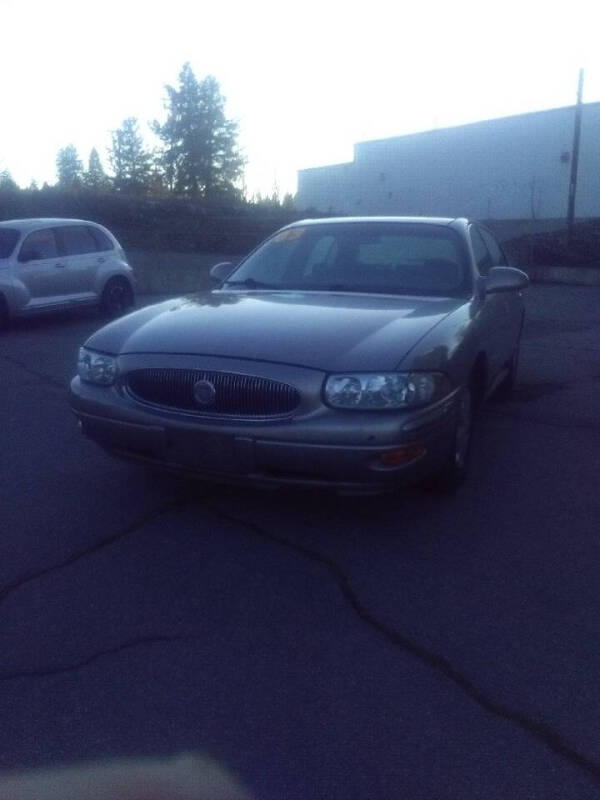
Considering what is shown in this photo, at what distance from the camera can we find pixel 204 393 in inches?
173

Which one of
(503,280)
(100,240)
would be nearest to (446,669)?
(503,280)

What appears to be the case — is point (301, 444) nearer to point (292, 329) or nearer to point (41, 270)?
point (292, 329)

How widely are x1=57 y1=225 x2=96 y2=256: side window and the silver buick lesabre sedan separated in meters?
8.48

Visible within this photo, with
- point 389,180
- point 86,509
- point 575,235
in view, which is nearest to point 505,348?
point 86,509

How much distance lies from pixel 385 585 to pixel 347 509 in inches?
37.1

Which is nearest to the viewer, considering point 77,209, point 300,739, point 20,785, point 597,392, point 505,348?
point 20,785

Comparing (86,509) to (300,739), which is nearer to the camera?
(300,739)

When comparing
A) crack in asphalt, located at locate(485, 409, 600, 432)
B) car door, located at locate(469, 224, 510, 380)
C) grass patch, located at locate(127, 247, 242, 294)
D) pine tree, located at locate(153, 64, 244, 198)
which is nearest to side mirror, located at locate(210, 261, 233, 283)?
car door, located at locate(469, 224, 510, 380)

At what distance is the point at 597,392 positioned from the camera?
8344mm

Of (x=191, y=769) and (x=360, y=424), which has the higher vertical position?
(x=360, y=424)

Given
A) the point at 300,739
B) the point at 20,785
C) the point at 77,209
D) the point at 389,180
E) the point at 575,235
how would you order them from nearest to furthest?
the point at 20,785
the point at 300,739
the point at 77,209
the point at 575,235
the point at 389,180

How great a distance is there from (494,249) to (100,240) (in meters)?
8.24

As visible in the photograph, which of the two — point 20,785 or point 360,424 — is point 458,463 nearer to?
point 360,424

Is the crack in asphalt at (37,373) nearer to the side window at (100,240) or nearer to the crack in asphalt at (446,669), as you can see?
the side window at (100,240)
